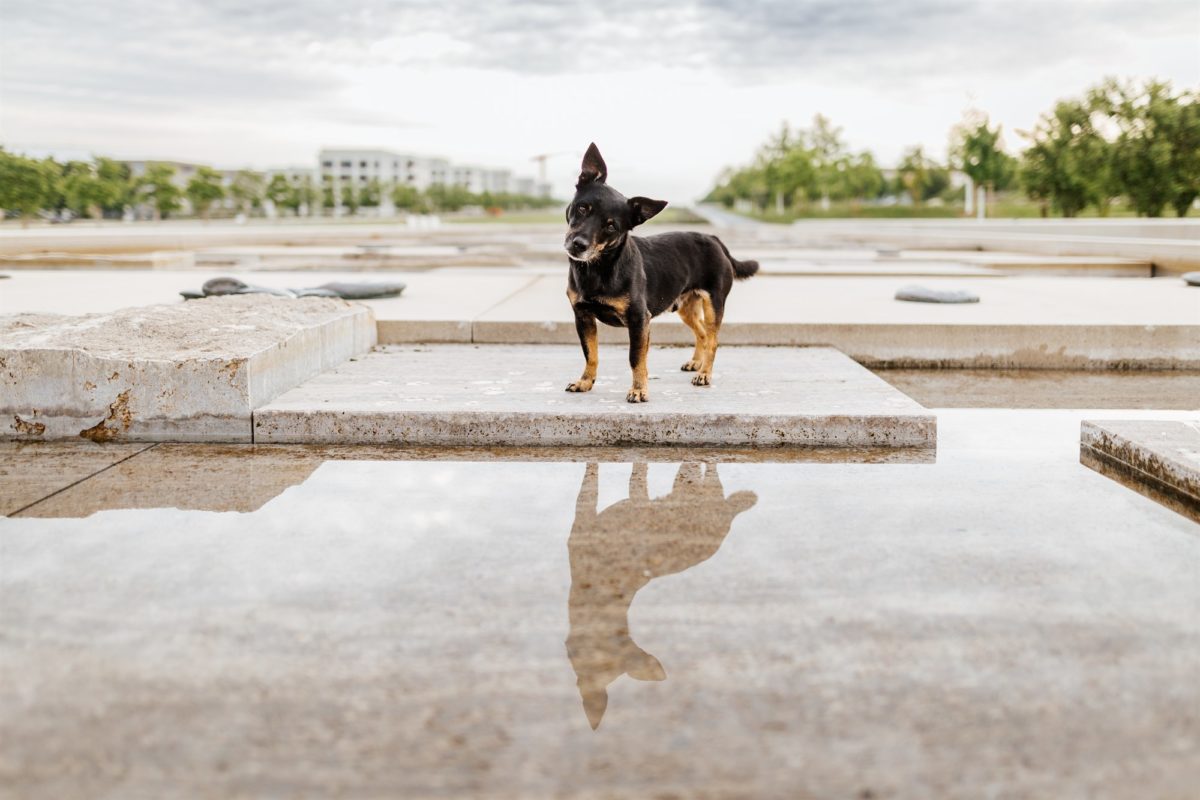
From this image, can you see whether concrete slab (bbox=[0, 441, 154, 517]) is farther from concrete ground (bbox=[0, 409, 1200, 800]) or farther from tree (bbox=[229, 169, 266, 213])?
tree (bbox=[229, 169, 266, 213])

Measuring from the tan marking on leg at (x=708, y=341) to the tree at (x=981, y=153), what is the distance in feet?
146

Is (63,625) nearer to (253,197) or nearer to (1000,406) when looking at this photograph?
(1000,406)

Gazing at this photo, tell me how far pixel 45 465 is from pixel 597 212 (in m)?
2.37

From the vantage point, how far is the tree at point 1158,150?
89.4 ft

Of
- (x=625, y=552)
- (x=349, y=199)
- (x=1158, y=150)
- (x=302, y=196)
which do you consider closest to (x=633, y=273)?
(x=625, y=552)

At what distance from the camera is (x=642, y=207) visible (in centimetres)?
400

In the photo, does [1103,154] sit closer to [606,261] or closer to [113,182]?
[606,261]

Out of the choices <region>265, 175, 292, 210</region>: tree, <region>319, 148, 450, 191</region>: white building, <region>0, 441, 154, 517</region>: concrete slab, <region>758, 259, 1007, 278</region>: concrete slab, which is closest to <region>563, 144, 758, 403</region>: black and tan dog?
<region>0, 441, 154, 517</region>: concrete slab

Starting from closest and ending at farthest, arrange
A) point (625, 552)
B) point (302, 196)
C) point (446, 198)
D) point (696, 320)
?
point (625, 552), point (696, 320), point (302, 196), point (446, 198)

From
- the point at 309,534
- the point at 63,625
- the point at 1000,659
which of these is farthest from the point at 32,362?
the point at 1000,659

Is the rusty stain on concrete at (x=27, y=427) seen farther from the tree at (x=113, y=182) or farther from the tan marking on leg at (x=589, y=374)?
the tree at (x=113, y=182)

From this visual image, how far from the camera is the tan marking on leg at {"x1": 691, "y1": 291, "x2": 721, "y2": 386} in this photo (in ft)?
15.5

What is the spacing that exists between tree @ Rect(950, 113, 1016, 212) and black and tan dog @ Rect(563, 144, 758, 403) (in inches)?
1745

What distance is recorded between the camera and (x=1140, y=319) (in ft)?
21.6
